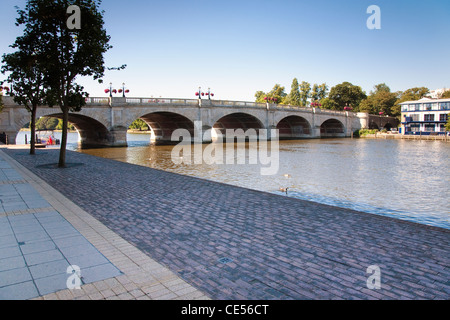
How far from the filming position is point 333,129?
90.7 m

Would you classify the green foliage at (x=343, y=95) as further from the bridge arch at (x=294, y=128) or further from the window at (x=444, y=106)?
the bridge arch at (x=294, y=128)

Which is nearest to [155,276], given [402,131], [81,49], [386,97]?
[81,49]

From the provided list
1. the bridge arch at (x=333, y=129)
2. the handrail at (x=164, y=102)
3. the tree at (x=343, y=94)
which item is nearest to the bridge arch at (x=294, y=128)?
the handrail at (x=164, y=102)

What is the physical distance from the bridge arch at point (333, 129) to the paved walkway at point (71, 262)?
8591cm

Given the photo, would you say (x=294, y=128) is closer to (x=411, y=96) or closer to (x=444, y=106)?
(x=444, y=106)

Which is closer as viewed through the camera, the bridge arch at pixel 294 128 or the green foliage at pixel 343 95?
the bridge arch at pixel 294 128

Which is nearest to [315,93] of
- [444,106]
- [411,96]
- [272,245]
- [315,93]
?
[315,93]

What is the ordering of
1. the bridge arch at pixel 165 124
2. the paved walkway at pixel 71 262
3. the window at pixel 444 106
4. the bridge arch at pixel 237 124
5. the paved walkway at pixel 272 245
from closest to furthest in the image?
the paved walkway at pixel 71 262
the paved walkway at pixel 272 245
the bridge arch at pixel 165 124
the bridge arch at pixel 237 124
the window at pixel 444 106

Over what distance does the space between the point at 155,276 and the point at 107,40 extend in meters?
17.9

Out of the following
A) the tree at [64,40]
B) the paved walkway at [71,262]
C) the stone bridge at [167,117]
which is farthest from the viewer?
the stone bridge at [167,117]

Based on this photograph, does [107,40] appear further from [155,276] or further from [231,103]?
[231,103]

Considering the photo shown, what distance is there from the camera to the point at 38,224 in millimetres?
8258

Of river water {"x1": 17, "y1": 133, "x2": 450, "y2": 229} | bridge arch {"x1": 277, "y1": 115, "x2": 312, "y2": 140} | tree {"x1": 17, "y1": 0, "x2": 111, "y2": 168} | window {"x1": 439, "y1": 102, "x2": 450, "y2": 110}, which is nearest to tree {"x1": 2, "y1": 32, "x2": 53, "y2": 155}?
tree {"x1": 17, "y1": 0, "x2": 111, "y2": 168}

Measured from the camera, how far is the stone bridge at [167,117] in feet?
142
